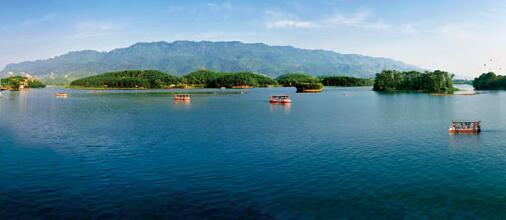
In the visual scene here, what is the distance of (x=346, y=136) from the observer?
71.4 metres

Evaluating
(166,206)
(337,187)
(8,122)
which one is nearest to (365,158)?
(337,187)

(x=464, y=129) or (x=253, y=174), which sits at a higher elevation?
(x=464, y=129)

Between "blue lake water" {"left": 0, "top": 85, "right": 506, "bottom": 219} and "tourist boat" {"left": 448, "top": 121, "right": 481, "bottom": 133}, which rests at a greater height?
"tourist boat" {"left": 448, "top": 121, "right": 481, "bottom": 133}

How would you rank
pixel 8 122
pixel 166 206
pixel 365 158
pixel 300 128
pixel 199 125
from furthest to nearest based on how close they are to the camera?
1. pixel 8 122
2. pixel 199 125
3. pixel 300 128
4. pixel 365 158
5. pixel 166 206

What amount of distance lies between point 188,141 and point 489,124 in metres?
69.4

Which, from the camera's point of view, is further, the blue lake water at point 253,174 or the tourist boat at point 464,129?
the tourist boat at point 464,129

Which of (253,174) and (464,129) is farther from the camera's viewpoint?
(464,129)

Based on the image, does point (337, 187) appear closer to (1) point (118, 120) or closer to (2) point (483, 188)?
(2) point (483, 188)

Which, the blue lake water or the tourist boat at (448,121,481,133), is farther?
the tourist boat at (448,121,481,133)

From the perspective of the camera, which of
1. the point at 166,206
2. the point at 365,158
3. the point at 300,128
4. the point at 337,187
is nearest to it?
the point at 166,206

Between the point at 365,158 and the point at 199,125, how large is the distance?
154ft

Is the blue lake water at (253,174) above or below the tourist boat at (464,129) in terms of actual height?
below

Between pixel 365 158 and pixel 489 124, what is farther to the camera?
pixel 489 124

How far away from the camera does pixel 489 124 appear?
291 feet
